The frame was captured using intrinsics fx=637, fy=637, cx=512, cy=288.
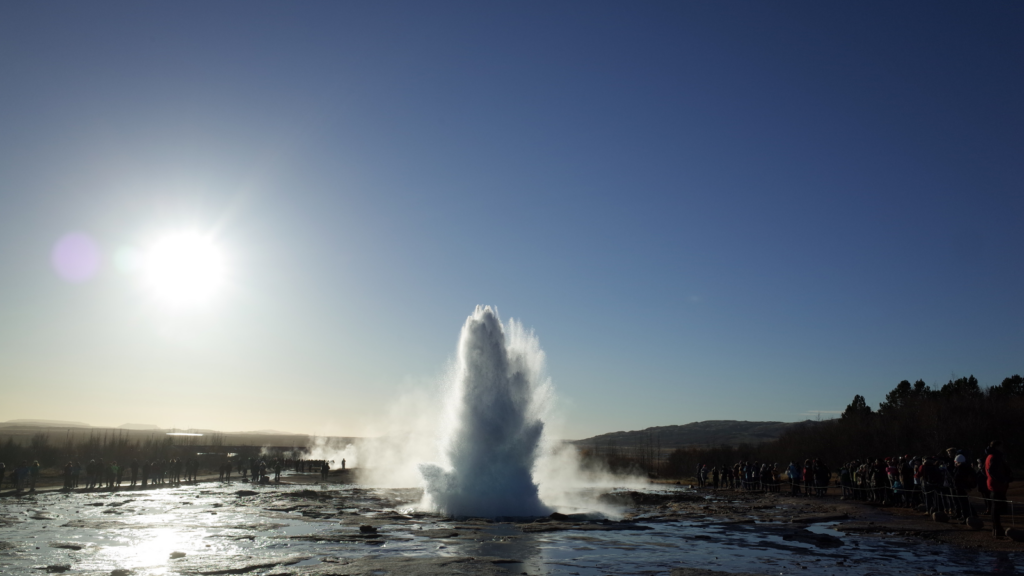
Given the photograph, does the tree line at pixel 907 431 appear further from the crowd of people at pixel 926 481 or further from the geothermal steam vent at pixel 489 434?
the geothermal steam vent at pixel 489 434

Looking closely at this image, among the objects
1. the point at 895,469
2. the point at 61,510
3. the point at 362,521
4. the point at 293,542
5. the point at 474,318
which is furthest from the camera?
the point at 474,318

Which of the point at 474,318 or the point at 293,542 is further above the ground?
the point at 474,318

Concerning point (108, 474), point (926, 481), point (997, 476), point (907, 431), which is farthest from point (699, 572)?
point (907, 431)

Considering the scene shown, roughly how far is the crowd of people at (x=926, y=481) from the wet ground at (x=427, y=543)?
2.16 m

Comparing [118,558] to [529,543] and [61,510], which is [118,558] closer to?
[529,543]

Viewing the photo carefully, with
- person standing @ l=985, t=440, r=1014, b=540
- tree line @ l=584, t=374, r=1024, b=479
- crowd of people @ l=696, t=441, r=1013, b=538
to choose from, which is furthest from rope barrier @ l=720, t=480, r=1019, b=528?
tree line @ l=584, t=374, r=1024, b=479

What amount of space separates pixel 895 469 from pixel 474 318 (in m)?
20.0

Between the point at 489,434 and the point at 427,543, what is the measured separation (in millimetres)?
11109

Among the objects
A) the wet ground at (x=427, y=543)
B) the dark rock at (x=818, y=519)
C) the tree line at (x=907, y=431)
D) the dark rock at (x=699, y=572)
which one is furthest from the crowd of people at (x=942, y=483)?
the tree line at (x=907, y=431)

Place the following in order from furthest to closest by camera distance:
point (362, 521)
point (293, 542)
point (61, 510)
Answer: point (61, 510) < point (362, 521) < point (293, 542)

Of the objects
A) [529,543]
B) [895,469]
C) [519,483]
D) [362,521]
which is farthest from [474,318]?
[895,469]

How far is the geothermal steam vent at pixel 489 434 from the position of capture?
28156 mm

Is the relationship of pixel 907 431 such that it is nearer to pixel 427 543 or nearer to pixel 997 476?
pixel 997 476

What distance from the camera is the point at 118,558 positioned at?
15.3m
